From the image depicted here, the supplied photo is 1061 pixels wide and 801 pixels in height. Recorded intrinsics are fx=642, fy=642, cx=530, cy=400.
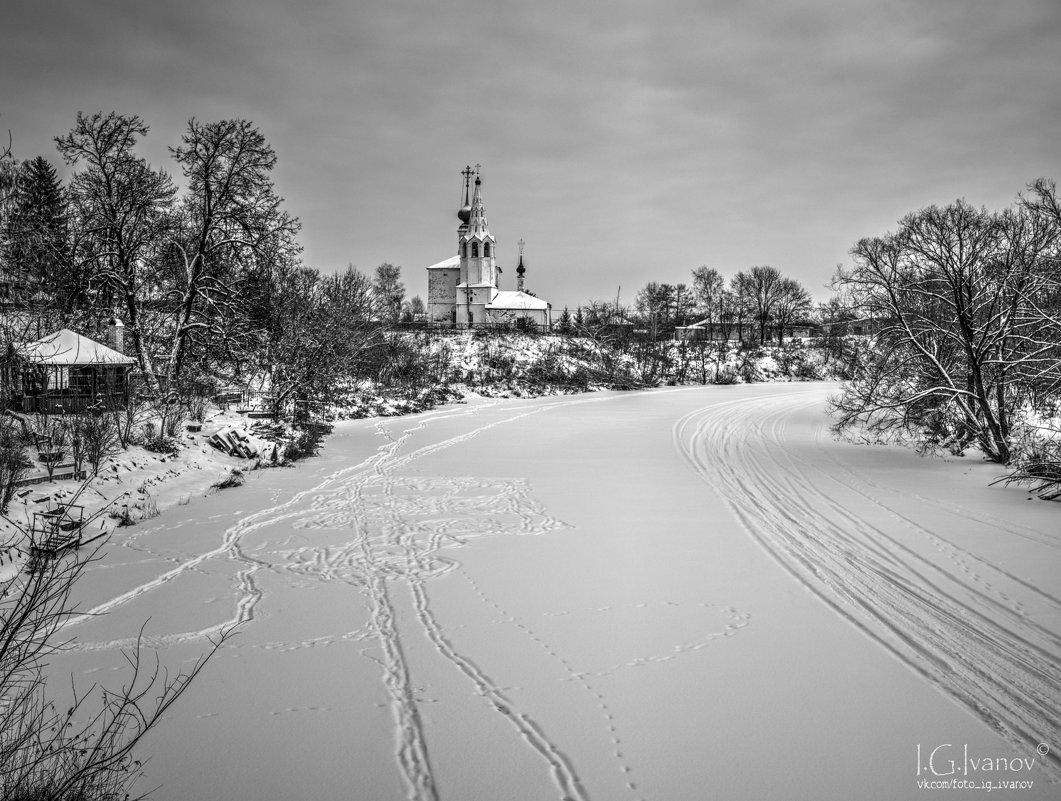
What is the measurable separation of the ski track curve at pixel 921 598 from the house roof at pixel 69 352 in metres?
12.8

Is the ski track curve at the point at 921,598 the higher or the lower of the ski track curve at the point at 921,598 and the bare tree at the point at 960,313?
the lower

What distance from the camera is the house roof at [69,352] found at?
12500 mm

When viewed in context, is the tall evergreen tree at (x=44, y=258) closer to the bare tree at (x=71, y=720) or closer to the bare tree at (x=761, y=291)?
the bare tree at (x=71, y=720)

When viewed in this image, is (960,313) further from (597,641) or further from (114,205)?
(114,205)

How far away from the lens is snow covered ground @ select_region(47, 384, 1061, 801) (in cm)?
391

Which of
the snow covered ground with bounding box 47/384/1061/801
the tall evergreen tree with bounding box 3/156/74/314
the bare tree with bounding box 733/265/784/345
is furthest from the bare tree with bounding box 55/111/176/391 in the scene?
the bare tree with bounding box 733/265/784/345

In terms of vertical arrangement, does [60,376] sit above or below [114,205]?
below

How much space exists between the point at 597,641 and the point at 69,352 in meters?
12.8

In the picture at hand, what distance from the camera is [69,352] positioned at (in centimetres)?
1307

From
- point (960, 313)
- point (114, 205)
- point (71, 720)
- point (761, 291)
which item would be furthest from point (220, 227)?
point (761, 291)

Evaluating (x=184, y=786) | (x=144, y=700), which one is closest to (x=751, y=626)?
(x=184, y=786)

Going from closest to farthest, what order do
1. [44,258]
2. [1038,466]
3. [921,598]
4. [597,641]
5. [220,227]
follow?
1. [597,641]
2. [921,598]
3. [1038,466]
4. [44,258]
5. [220,227]

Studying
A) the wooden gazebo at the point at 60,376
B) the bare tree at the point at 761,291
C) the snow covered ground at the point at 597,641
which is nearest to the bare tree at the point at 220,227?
the wooden gazebo at the point at 60,376

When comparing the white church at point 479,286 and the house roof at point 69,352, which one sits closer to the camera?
the house roof at point 69,352
